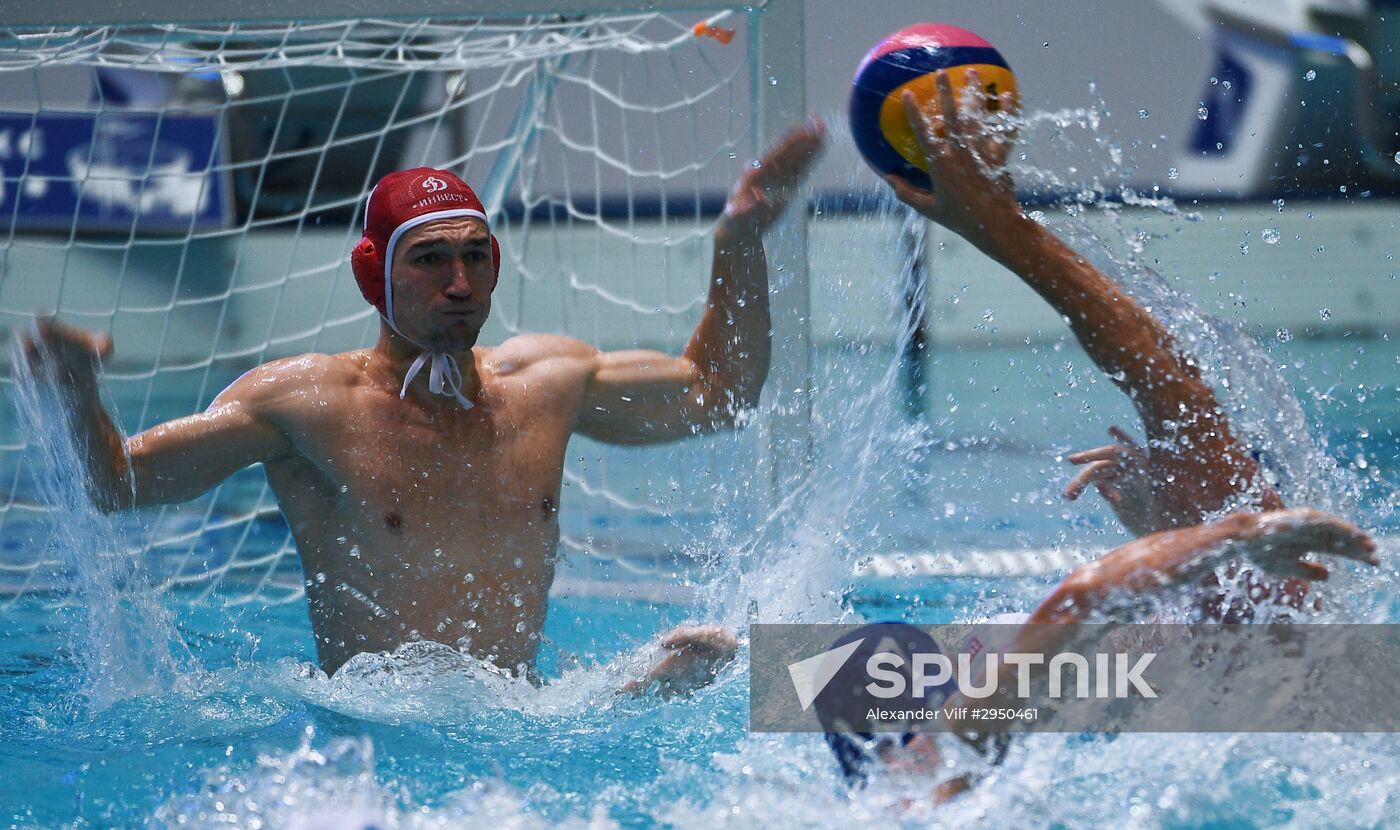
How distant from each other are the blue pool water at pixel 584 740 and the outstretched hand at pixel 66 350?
2.29ft

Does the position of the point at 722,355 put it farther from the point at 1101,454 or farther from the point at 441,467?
the point at 1101,454

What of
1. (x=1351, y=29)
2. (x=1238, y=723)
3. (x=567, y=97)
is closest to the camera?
(x=1238, y=723)

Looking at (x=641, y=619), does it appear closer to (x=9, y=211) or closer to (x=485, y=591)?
(x=485, y=591)

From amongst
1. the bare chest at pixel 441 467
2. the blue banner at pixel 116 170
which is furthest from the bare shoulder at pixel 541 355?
the blue banner at pixel 116 170

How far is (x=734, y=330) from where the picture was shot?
305cm

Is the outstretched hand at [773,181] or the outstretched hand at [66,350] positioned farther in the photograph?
the outstretched hand at [773,181]

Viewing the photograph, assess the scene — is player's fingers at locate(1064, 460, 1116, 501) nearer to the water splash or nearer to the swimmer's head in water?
the swimmer's head in water

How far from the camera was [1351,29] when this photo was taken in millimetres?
10695

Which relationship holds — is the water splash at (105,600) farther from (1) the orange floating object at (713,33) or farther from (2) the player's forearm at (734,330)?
(1) the orange floating object at (713,33)

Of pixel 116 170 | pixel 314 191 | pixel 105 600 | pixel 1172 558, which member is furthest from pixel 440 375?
pixel 116 170

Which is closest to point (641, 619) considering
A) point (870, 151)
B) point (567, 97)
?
point (870, 151)

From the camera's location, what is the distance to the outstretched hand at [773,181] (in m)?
2.97

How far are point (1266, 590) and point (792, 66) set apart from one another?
1.72 m

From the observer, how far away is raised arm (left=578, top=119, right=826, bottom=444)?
2.99 m
